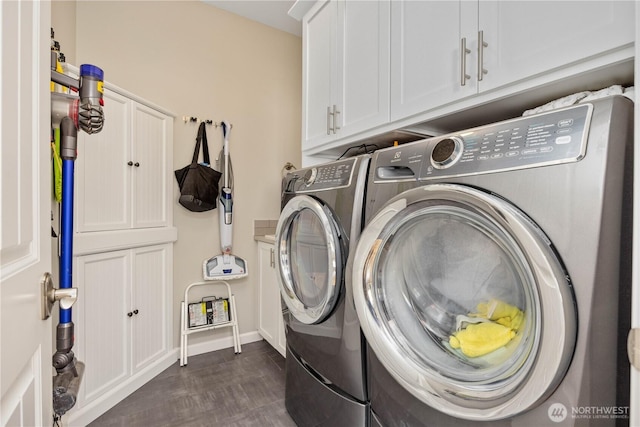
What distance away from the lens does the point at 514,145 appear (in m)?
0.69

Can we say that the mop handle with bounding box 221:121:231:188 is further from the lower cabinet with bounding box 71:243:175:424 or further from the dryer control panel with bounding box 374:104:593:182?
the dryer control panel with bounding box 374:104:593:182

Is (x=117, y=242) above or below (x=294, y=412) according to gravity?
above

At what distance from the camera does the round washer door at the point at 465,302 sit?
1.95 ft

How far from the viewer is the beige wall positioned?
6.89 ft

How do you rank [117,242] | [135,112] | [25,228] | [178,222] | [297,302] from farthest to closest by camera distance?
[178,222] → [135,112] → [117,242] → [297,302] → [25,228]

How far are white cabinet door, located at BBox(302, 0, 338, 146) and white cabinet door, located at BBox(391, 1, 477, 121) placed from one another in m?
0.48

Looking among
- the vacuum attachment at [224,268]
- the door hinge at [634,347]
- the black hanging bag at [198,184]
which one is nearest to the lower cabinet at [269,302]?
the vacuum attachment at [224,268]

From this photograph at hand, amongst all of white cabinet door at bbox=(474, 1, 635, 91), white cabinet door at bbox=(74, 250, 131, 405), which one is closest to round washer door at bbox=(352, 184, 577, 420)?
white cabinet door at bbox=(474, 1, 635, 91)

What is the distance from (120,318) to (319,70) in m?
1.87

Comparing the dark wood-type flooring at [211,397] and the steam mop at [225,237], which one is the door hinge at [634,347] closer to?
the dark wood-type flooring at [211,397]

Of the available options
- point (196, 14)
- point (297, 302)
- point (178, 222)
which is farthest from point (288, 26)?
point (297, 302)

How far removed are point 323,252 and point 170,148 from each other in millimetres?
1528

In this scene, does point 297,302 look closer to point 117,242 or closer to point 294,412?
point 294,412

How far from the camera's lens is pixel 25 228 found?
49 cm
